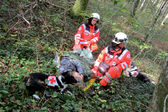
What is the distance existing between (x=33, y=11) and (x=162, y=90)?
5.30 metres

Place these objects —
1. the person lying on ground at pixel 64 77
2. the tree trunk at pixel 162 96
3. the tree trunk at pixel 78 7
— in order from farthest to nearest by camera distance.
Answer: the tree trunk at pixel 78 7 < the person lying on ground at pixel 64 77 < the tree trunk at pixel 162 96

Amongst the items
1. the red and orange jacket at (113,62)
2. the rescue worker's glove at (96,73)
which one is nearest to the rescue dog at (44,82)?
the rescue worker's glove at (96,73)

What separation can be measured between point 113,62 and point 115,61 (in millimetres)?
76

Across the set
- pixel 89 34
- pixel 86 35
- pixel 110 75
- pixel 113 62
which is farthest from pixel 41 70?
pixel 89 34

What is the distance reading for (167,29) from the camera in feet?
30.4

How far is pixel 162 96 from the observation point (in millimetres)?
1376

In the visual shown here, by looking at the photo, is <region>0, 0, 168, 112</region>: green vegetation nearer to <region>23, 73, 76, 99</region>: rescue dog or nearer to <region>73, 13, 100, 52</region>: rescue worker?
<region>23, 73, 76, 99</region>: rescue dog


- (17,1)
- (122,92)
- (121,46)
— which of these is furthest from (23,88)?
(17,1)

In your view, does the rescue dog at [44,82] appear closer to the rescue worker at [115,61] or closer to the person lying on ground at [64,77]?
the person lying on ground at [64,77]

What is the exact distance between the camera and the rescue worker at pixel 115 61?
385 centimetres

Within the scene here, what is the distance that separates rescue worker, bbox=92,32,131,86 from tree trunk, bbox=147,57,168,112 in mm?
2263

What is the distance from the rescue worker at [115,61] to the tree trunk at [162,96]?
7.42 ft

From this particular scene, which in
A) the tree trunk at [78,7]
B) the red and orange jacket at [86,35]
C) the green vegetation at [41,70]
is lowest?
Result: the green vegetation at [41,70]

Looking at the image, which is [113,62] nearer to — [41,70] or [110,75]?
[110,75]
